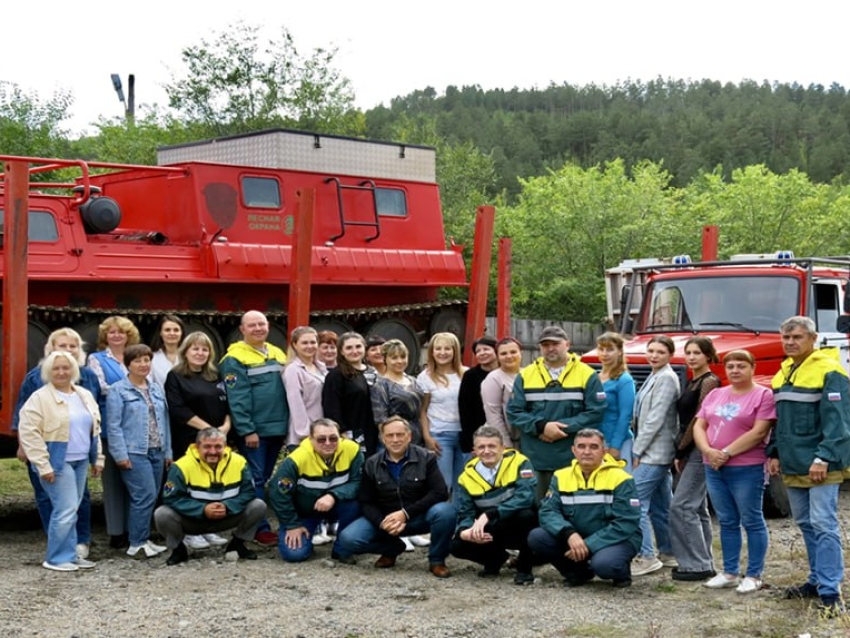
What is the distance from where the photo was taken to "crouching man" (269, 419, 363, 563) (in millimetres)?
8367

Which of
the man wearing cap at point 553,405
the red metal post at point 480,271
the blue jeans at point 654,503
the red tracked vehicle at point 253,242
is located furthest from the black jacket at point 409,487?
the red metal post at point 480,271

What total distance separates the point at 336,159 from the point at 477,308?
2869 millimetres

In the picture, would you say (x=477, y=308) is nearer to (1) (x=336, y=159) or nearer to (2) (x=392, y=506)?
(1) (x=336, y=159)

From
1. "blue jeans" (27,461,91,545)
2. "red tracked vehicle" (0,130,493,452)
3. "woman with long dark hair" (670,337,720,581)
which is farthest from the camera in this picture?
"red tracked vehicle" (0,130,493,452)

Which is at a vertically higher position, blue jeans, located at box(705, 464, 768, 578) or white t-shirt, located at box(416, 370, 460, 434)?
white t-shirt, located at box(416, 370, 460, 434)

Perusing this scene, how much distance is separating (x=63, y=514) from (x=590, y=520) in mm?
3627

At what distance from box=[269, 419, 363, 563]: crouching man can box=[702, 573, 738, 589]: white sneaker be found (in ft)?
8.40

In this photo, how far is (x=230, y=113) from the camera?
34.7 metres

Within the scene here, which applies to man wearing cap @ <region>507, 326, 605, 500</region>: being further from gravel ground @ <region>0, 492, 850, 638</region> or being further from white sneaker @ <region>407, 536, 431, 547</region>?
white sneaker @ <region>407, 536, 431, 547</region>

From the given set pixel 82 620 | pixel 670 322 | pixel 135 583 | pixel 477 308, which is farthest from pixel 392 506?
pixel 477 308

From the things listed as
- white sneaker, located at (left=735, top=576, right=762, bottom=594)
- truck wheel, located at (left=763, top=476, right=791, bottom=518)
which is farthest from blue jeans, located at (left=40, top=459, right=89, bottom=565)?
truck wheel, located at (left=763, top=476, right=791, bottom=518)

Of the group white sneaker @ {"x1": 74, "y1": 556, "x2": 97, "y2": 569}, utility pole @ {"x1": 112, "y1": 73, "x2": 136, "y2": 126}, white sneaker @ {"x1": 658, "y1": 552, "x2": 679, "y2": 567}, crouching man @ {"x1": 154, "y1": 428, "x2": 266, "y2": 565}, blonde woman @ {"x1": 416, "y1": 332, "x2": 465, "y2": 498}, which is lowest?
white sneaker @ {"x1": 658, "y1": 552, "x2": 679, "y2": 567}

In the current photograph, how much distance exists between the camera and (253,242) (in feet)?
47.6

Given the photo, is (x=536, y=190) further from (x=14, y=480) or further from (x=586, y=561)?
(x=586, y=561)
